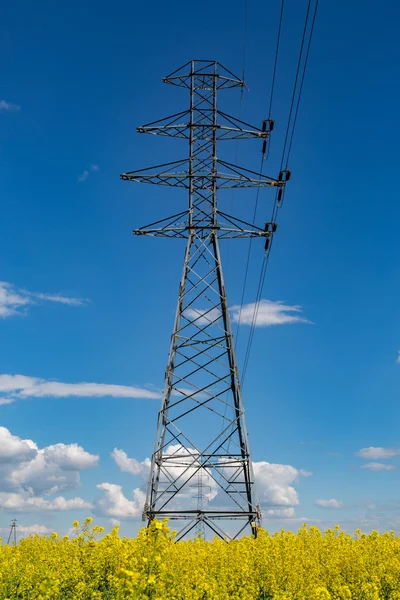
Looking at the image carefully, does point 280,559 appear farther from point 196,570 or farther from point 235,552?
point 196,570

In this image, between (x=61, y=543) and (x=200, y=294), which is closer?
(x=61, y=543)

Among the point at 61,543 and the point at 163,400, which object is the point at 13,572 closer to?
the point at 61,543

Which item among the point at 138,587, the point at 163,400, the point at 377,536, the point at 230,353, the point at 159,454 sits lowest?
the point at 138,587

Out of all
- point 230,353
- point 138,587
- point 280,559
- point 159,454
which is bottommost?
point 138,587

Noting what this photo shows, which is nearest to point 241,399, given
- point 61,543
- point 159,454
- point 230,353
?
point 230,353

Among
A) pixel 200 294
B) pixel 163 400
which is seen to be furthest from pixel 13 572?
pixel 200 294

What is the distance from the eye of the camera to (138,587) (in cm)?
508

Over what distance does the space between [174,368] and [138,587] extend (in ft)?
53.2

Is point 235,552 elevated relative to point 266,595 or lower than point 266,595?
elevated

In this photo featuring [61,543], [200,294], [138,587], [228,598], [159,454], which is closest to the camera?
[138,587]

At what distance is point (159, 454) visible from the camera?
20281mm

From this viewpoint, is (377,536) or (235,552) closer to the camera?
(235,552)

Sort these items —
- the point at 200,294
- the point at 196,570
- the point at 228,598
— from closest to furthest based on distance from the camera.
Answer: the point at 228,598 → the point at 196,570 → the point at 200,294

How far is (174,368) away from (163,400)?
132cm
